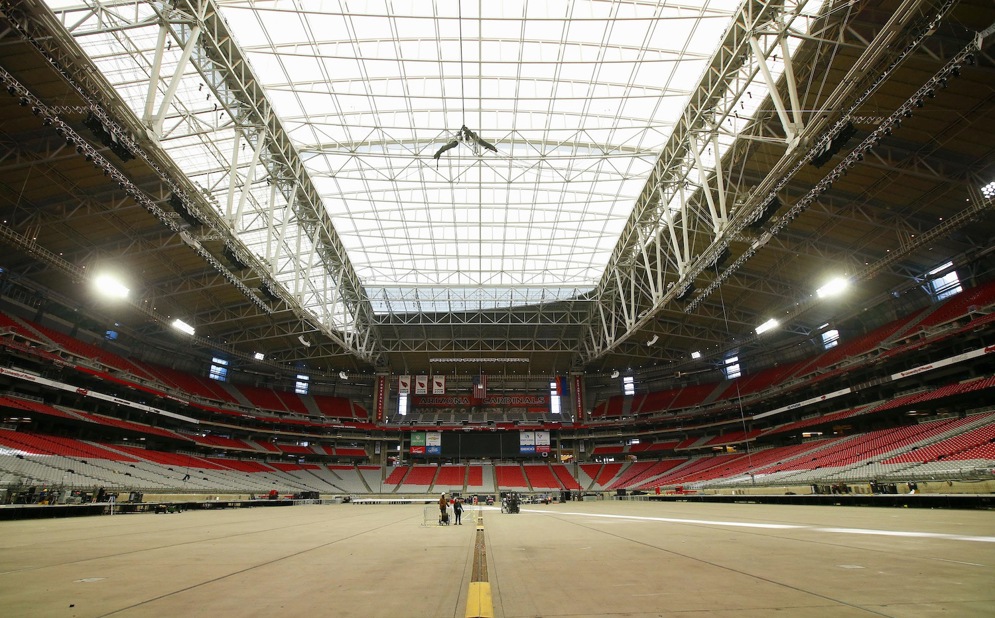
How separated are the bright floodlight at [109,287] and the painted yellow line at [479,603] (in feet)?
113

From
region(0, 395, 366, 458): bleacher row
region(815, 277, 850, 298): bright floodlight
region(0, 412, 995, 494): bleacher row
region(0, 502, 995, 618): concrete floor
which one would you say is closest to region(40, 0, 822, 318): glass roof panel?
region(815, 277, 850, 298): bright floodlight

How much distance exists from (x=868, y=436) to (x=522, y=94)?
3487 centimetres

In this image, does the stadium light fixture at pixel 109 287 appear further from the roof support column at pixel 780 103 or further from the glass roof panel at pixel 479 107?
the roof support column at pixel 780 103

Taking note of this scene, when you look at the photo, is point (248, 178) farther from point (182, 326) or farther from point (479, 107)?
point (182, 326)

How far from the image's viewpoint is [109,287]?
28500mm

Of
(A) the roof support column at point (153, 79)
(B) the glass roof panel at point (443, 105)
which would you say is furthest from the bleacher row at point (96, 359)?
(A) the roof support column at point (153, 79)

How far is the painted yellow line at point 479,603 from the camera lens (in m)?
3.17

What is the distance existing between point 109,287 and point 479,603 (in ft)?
115

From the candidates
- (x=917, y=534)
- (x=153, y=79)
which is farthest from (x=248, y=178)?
(x=917, y=534)

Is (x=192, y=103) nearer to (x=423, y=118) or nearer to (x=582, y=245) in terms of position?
(x=423, y=118)

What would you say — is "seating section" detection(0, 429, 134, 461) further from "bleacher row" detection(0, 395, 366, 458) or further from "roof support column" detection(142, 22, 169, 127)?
"roof support column" detection(142, 22, 169, 127)

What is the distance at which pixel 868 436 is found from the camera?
33844mm

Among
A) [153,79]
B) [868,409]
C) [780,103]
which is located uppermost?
[153,79]

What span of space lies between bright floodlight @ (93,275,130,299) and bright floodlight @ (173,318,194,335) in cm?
897
